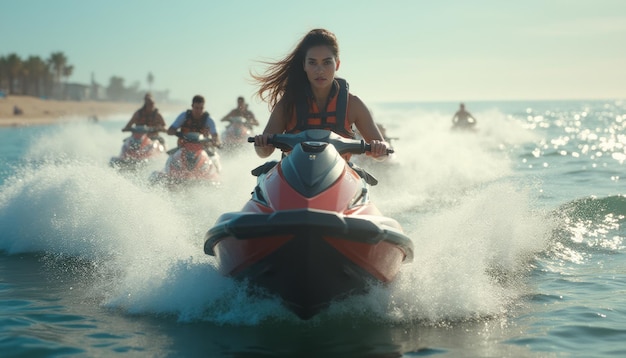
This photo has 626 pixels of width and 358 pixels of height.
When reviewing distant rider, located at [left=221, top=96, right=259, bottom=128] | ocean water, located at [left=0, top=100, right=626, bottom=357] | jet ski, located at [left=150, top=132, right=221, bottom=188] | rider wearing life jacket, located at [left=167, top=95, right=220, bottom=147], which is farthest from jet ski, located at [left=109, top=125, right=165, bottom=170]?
distant rider, located at [left=221, top=96, right=259, bottom=128]

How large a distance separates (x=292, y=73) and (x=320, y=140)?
0.92m

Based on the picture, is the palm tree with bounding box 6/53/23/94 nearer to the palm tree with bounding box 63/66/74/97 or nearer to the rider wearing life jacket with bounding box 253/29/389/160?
the palm tree with bounding box 63/66/74/97

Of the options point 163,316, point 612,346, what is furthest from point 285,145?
point 612,346

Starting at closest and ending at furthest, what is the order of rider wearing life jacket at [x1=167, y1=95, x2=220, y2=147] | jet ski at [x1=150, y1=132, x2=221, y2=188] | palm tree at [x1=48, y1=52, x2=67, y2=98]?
jet ski at [x1=150, y1=132, x2=221, y2=188]
rider wearing life jacket at [x1=167, y1=95, x2=220, y2=147]
palm tree at [x1=48, y1=52, x2=67, y2=98]

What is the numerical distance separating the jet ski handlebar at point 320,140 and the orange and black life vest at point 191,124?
8.21 metres

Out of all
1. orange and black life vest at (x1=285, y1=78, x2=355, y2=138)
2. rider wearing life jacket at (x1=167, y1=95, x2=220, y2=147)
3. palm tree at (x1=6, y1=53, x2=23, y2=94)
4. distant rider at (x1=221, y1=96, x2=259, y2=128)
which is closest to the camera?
orange and black life vest at (x1=285, y1=78, x2=355, y2=138)

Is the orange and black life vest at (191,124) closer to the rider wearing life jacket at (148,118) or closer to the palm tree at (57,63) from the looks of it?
the rider wearing life jacket at (148,118)

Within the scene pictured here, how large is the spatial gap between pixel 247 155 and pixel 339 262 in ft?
47.8

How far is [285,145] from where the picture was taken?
574 centimetres

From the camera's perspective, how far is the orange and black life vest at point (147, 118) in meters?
16.7

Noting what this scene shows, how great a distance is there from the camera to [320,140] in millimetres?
5629

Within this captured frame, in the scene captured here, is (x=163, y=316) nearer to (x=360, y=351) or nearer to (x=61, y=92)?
(x=360, y=351)

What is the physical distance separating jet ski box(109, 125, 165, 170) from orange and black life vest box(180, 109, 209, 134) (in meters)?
3.25

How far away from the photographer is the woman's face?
6.07 m
